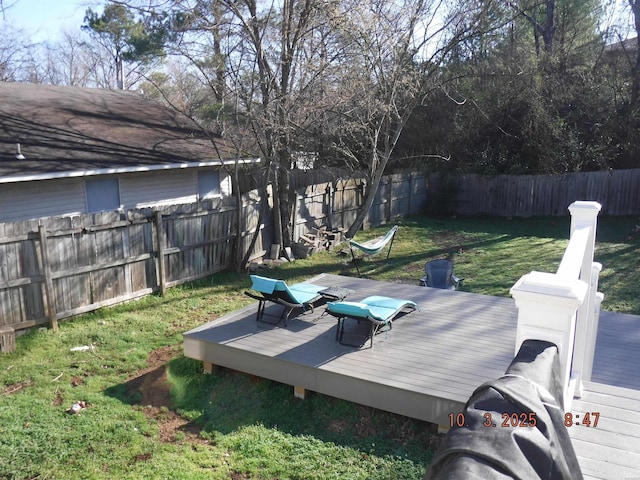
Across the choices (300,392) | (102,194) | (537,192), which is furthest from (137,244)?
(537,192)

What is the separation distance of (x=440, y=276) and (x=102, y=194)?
7005mm

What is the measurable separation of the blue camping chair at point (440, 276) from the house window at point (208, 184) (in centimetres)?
661

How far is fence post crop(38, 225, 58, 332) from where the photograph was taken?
6898mm

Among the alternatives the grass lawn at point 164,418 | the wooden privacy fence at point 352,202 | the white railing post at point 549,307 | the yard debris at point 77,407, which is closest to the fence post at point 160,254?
the grass lawn at point 164,418

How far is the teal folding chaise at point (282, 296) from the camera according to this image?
6.18 metres

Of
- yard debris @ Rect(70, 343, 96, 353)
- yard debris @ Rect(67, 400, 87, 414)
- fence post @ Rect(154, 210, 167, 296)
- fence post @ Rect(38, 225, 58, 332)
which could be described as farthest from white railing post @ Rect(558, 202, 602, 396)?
fence post @ Rect(154, 210, 167, 296)

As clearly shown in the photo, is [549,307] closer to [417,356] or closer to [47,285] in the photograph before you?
[417,356]

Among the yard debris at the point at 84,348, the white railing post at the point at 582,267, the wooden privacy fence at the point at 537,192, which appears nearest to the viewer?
the white railing post at the point at 582,267

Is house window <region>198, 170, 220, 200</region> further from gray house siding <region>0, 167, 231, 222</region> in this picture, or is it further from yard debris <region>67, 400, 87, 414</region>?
yard debris <region>67, 400, 87, 414</region>

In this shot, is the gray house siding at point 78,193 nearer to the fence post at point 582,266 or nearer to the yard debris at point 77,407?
the yard debris at point 77,407

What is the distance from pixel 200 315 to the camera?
26.3ft

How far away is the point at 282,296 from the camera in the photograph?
629cm

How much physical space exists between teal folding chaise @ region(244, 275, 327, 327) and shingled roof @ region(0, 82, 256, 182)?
178 inches

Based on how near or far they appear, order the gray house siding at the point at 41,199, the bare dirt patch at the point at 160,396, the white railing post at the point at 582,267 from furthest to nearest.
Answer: the gray house siding at the point at 41,199, the bare dirt patch at the point at 160,396, the white railing post at the point at 582,267
